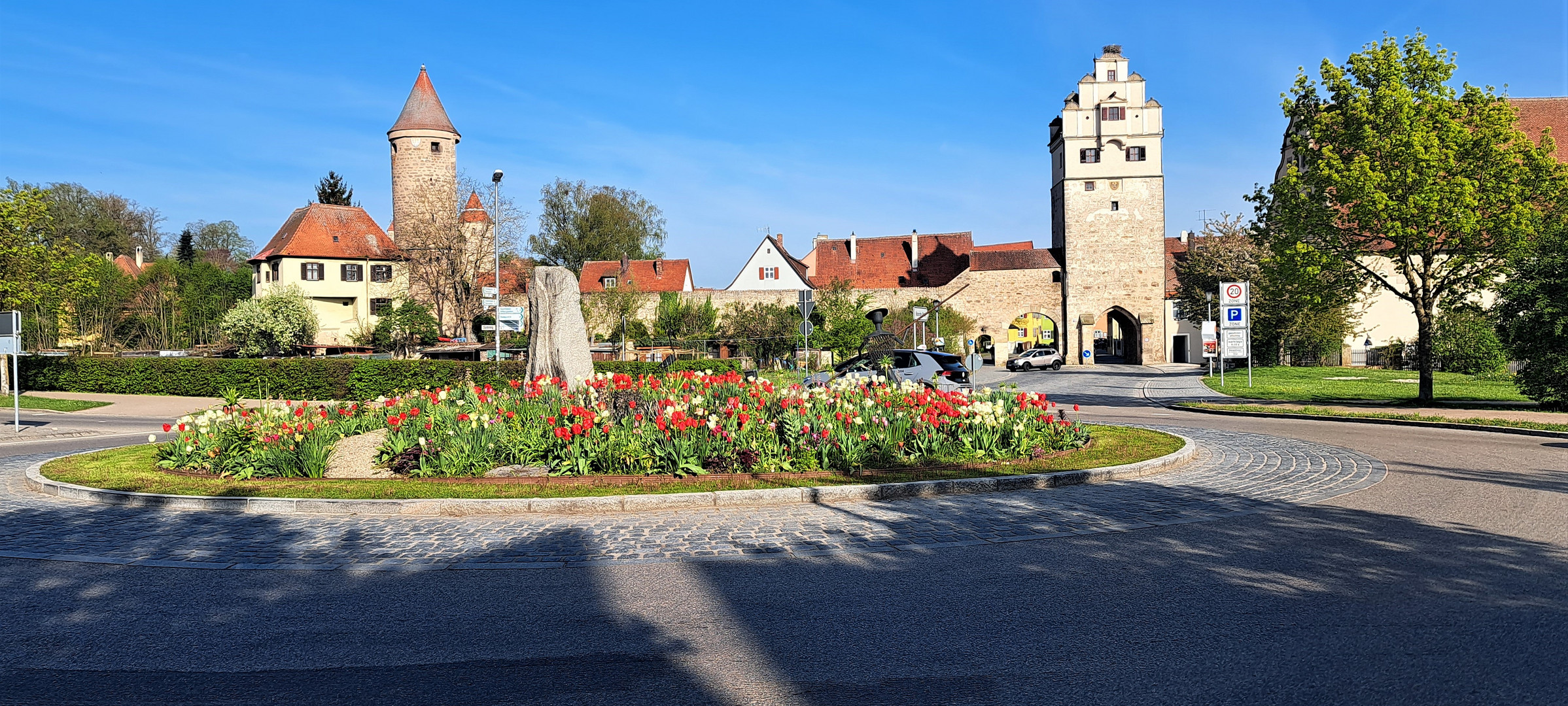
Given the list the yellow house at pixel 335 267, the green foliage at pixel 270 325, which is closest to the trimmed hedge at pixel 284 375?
the green foliage at pixel 270 325

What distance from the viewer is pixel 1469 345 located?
35.8 meters

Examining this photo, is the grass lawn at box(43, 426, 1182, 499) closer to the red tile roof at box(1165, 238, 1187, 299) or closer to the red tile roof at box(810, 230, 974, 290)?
the red tile roof at box(1165, 238, 1187, 299)

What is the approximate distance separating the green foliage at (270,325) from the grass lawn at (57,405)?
26.3 meters

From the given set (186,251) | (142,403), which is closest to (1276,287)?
(142,403)

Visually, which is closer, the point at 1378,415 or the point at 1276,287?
the point at 1378,415

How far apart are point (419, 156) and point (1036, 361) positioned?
137ft

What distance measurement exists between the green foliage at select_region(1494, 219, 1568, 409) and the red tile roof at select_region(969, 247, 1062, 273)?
1755 inches

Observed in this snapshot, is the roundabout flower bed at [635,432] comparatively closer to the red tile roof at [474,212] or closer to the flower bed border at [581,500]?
the flower bed border at [581,500]

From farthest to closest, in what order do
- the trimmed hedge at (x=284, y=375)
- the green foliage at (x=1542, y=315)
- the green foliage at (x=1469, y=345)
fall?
1. the green foliage at (x=1469, y=345)
2. the trimmed hedge at (x=284, y=375)
3. the green foliage at (x=1542, y=315)

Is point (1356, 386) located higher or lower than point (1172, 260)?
lower

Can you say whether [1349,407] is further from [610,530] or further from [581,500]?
[610,530]

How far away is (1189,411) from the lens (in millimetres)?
22609

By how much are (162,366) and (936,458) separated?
102ft

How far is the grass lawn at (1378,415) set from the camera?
15758 mm
